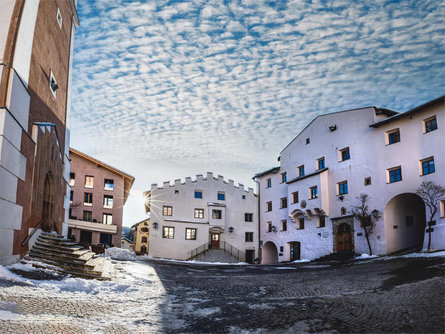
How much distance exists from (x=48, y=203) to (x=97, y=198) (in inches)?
981

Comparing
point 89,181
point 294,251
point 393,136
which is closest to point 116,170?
point 89,181

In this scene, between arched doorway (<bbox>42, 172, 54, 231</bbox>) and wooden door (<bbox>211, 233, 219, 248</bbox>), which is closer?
arched doorway (<bbox>42, 172, 54, 231</bbox>)

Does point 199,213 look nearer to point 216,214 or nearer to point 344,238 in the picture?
point 216,214

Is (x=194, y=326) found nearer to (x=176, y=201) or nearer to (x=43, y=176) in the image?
(x=43, y=176)

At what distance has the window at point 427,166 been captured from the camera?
23.2 metres

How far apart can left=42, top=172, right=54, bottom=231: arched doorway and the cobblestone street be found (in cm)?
507

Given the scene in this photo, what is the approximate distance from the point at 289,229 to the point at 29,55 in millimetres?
28374

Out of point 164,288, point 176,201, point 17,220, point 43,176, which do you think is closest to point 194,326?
point 164,288

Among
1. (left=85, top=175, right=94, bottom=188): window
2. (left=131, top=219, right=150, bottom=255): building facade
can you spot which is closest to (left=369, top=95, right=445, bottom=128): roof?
(left=85, top=175, right=94, bottom=188): window

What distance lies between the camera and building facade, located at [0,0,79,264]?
10.9m

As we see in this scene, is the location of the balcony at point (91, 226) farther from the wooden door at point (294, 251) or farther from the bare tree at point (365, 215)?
the bare tree at point (365, 215)

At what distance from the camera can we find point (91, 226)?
3766 cm

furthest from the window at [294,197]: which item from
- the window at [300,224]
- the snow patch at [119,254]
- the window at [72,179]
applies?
the window at [72,179]

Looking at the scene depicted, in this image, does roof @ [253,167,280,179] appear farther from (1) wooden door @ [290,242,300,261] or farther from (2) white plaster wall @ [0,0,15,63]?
(2) white plaster wall @ [0,0,15,63]
